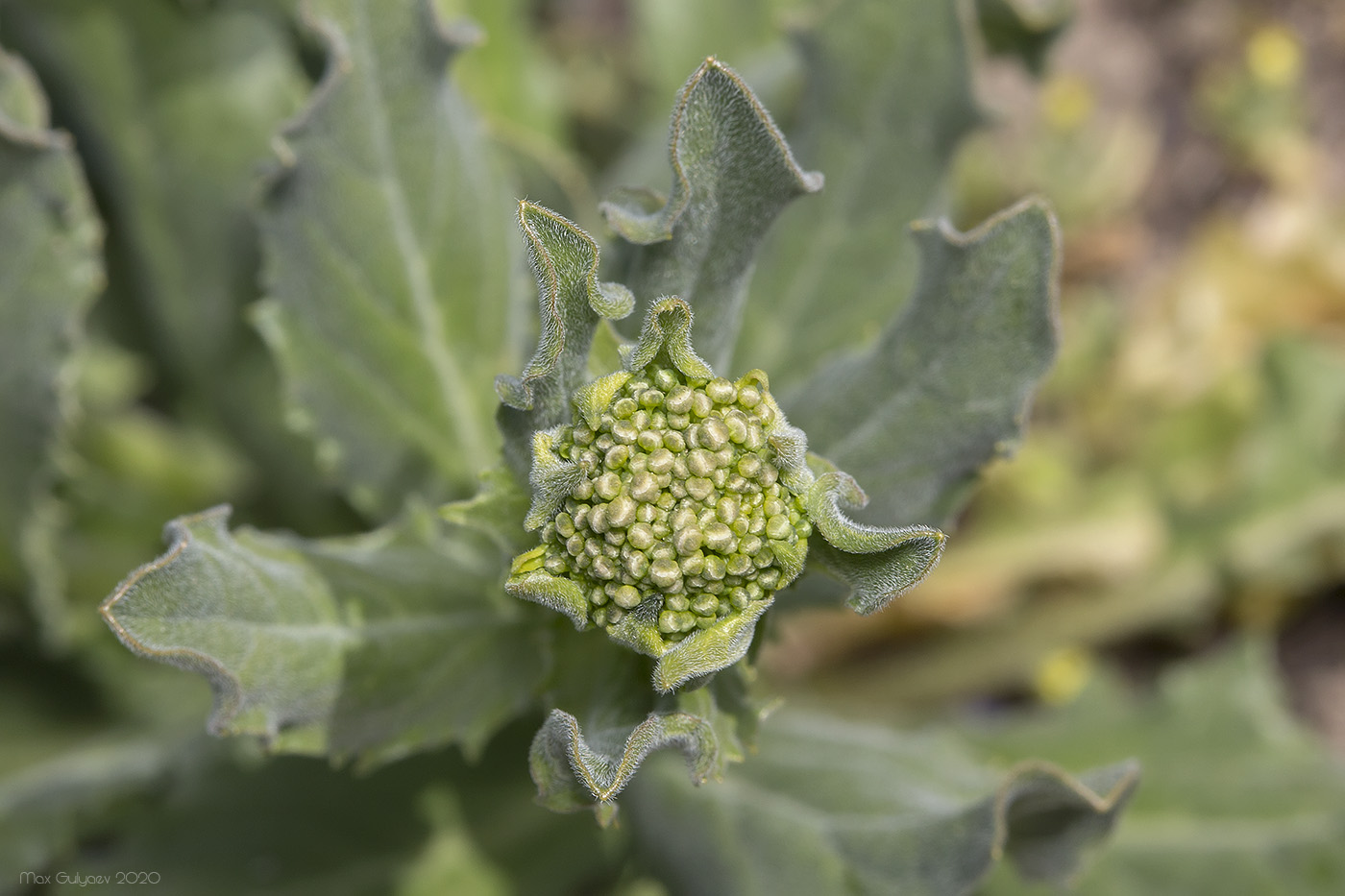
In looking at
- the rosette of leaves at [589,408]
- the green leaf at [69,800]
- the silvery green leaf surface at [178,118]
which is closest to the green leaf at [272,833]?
the green leaf at [69,800]

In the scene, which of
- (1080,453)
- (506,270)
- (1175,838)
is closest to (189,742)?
(506,270)

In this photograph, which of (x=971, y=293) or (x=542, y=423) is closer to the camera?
(x=542, y=423)

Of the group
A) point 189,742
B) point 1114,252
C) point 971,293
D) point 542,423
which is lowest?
point 189,742

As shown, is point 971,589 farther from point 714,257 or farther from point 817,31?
point 714,257

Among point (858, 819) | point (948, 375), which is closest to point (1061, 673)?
point (858, 819)

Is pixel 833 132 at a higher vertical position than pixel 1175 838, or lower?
higher

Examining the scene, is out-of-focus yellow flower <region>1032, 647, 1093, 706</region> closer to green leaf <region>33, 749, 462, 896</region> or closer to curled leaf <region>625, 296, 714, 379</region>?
green leaf <region>33, 749, 462, 896</region>

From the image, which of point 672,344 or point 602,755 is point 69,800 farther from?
point 672,344

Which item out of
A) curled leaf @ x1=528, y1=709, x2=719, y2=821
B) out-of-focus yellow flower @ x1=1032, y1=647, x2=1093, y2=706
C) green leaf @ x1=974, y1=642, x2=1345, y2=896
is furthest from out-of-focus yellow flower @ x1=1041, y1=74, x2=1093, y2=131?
curled leaf @ x1=528, y1=709, x2=719, y2=821
